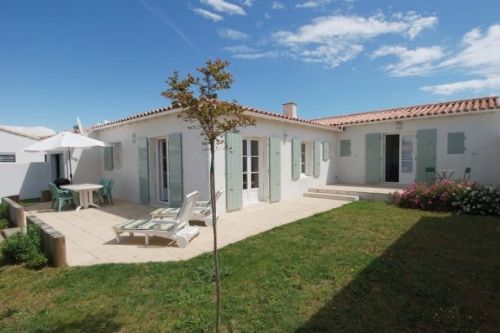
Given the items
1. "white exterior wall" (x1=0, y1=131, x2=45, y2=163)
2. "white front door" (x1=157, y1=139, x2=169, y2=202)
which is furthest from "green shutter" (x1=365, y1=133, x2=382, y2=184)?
"white exterior wall" (x1=0, y1=131, x2=45, y2=163)

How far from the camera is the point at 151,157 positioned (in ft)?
32.3

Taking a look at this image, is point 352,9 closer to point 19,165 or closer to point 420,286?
point 420,286

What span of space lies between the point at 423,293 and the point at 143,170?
8986mm

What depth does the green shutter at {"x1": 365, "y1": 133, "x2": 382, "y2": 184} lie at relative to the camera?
12.1 metres

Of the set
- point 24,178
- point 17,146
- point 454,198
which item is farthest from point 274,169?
point 17,146

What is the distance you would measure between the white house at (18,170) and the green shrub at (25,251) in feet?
35.5

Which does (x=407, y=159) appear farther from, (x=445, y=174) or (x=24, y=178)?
(x=24, y=178)

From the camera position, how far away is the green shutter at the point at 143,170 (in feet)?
31.9

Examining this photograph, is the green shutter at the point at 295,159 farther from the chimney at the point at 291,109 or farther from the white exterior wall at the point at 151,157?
the white exterior wall at the point at 151,157

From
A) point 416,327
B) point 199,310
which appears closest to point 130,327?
point 199,310

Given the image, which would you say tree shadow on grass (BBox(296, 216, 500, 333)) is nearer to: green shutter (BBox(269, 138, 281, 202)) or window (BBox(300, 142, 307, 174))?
green shutter (BBox(269, 138, 281, 202))

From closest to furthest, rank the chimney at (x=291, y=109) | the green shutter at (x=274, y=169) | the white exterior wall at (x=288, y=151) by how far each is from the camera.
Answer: the white exterior wall at (x=288, y=151) < the green shutter at (x=274, y=169) < the chimney at (x=291, y=109)

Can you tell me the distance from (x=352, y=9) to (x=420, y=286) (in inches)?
296

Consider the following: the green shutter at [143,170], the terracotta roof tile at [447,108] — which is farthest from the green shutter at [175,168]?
the terracotta roof tile at [447,108]
